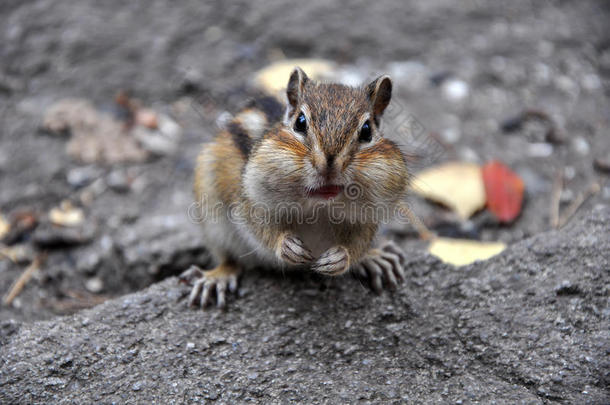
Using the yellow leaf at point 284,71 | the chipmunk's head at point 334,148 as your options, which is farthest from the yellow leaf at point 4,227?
the chipmunk's head at point 334,148

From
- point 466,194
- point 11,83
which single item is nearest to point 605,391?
point 466,194

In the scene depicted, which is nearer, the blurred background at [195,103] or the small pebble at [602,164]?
the blurred background at [195,103]

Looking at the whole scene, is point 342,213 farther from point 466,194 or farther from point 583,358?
point 466,194

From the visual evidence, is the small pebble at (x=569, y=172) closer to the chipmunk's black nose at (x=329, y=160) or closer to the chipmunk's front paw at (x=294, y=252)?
the chipmunk's front paw at (x=294, y=252)

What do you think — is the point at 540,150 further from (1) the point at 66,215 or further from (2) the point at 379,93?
(1) the point at 66,215

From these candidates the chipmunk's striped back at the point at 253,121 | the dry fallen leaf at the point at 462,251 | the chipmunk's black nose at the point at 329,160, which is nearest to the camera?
the chipmunk's black nose at the point at 329,160

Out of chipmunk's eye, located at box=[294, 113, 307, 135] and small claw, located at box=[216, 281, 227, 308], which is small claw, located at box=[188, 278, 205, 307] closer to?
small claw, located at box=[216, 281, 227, 308]
